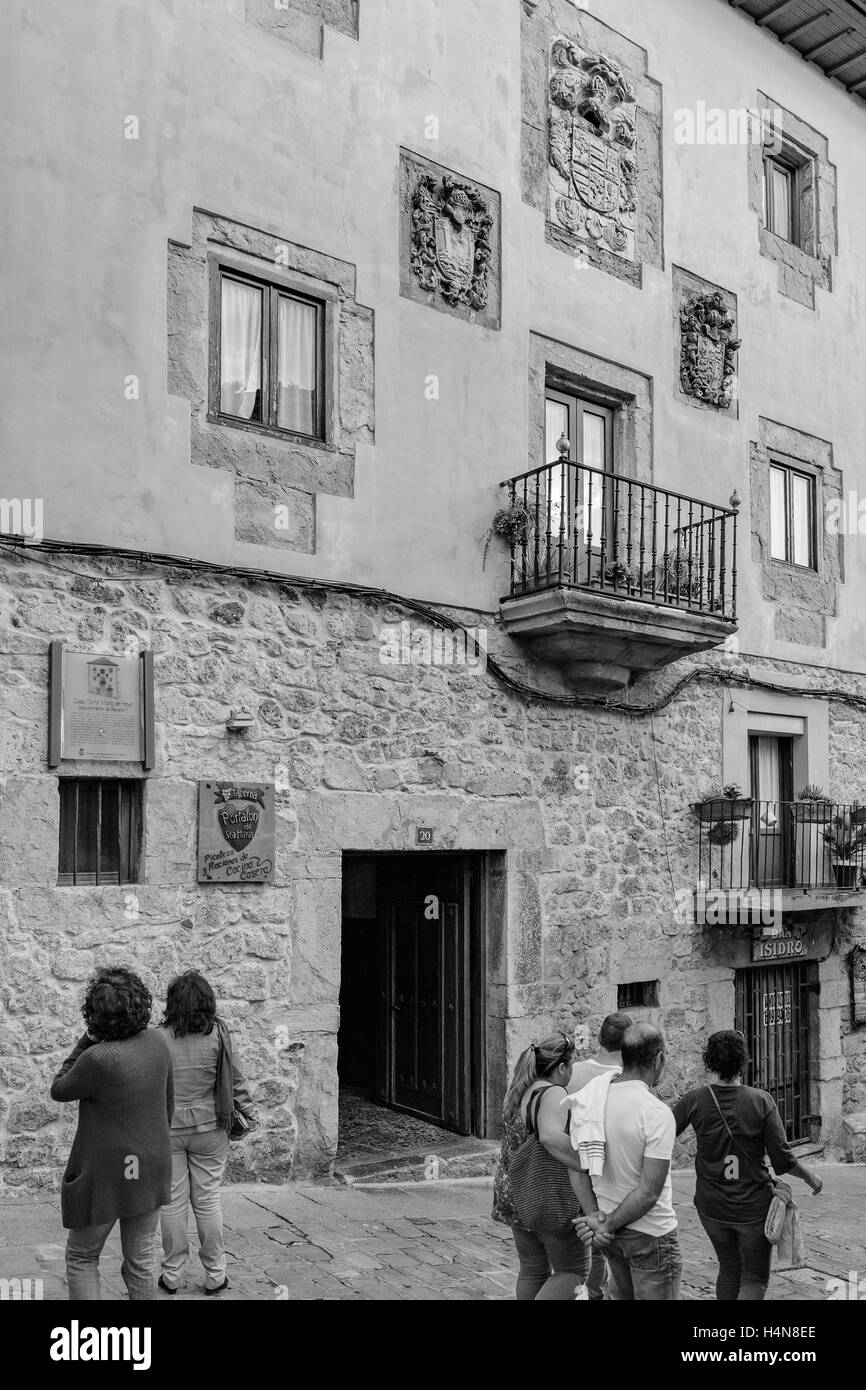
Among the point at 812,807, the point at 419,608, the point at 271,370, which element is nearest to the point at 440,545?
the point at 419,608

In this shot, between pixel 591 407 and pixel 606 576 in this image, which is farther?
pixel 591 407

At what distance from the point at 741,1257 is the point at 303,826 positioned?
12.7 ft

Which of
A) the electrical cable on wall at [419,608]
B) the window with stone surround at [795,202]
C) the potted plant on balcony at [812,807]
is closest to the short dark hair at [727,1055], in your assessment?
the electrical cable on wall at [419,608]

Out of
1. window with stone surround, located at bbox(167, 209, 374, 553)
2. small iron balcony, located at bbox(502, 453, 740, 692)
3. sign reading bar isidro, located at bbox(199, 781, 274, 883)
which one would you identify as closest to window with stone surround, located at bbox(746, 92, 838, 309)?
small iron balcony, located at bbox(502, 453, 740, 692)

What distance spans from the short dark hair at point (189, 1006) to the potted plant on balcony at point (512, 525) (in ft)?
14.8

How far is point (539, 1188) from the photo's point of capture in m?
4.74

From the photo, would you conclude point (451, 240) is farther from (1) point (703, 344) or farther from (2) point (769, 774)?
(2) point (769, 774)

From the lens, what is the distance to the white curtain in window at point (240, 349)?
8.08 meters

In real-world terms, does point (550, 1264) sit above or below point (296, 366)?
below

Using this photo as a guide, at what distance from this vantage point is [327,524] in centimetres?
839

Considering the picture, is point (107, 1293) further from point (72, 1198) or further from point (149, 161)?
point (149, 161)

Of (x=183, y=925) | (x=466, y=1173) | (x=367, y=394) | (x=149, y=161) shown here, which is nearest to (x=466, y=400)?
(x=367, y=394)

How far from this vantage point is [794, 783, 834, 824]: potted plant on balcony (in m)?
11.7

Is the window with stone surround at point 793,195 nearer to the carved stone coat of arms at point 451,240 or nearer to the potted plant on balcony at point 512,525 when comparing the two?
the carved stone coat of arms at point 451,240
